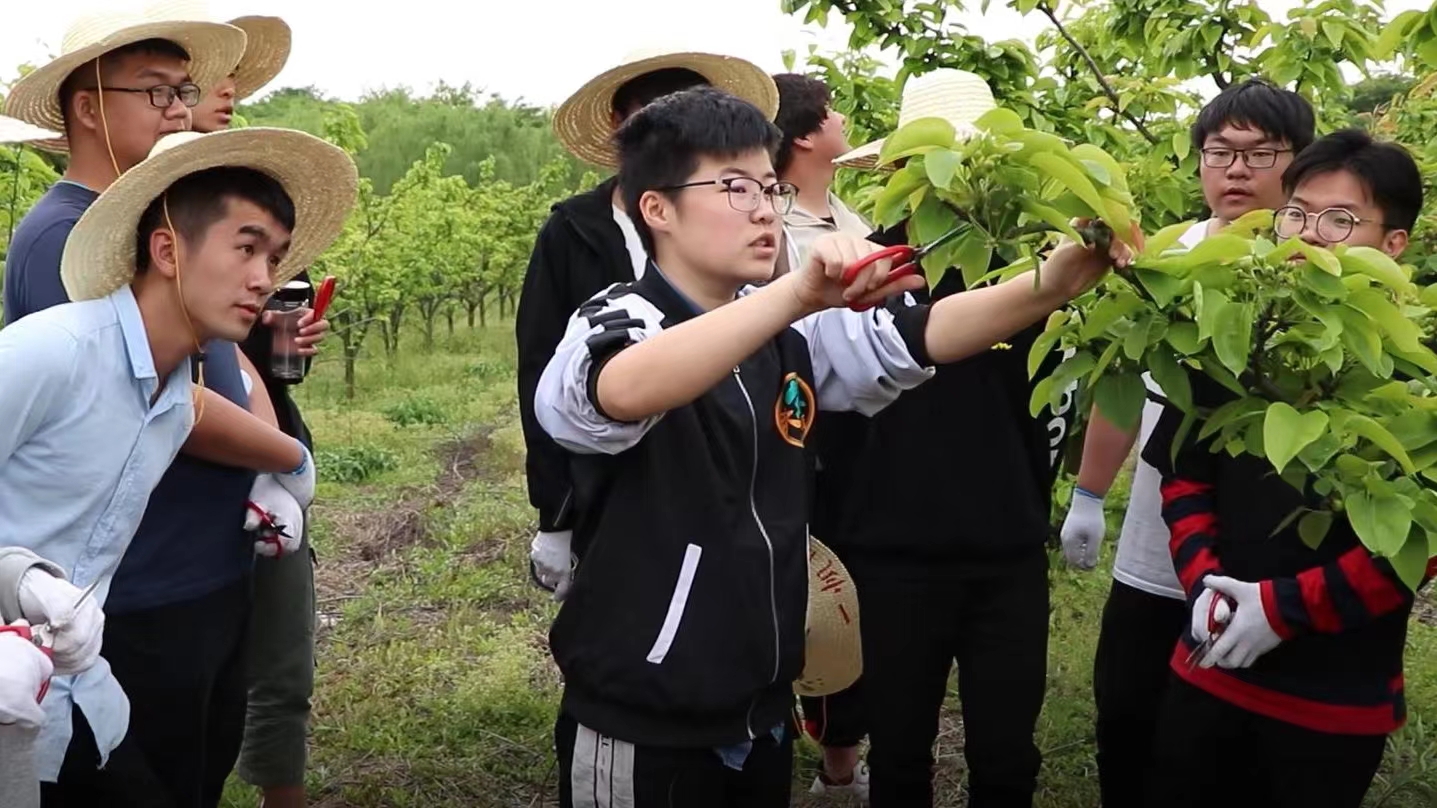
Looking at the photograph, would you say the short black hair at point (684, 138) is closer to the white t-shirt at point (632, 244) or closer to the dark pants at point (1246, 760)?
the white t-shirt at point (632, 244)

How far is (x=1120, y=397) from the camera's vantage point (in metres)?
1.98

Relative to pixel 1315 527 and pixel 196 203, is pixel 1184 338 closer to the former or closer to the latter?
pixel 1315 527

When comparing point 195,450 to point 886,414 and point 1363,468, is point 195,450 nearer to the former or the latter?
point 886,414

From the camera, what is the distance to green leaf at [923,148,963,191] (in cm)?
149

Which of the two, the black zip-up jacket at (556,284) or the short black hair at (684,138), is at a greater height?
the short black hair at (684,138)

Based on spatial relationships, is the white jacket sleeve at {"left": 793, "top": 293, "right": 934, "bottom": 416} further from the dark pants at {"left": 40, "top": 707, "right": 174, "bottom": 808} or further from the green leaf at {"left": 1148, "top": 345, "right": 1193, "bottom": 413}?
the dark pants at {"left": 40, "top": 707, "right": 174, "bottom": 808}

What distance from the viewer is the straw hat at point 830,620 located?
2336 mm

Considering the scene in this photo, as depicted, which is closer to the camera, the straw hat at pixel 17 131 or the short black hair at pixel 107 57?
the short black hair at pixel 107 57

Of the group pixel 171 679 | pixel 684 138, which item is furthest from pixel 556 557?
pixel 684 138

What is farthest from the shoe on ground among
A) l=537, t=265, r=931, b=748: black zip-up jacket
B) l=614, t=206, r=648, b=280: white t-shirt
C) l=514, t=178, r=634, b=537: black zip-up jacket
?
l=537, t=265, r=931, b=748: black zip-up jacket

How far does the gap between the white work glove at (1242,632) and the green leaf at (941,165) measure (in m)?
1.28

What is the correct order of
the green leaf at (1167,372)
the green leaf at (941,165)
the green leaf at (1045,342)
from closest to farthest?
the green leaf at (941,165) → the green leaf at (1167,372) → the green leaf at (1045,342)

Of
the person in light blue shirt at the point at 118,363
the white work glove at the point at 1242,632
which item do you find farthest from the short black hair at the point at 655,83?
the white work glove at the point at 1242,632

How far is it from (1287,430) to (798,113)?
192cm
